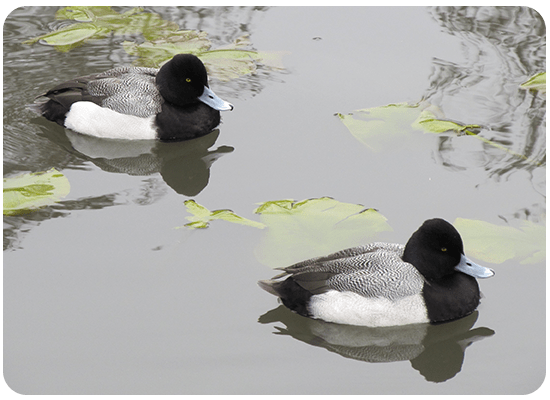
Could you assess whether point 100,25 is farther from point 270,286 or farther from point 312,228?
point 270,286

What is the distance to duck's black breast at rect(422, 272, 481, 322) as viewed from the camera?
19.3 ft

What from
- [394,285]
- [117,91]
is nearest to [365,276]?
[394,285]

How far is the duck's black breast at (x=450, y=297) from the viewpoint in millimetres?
5883

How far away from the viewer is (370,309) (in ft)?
19.1

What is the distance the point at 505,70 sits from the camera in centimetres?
975

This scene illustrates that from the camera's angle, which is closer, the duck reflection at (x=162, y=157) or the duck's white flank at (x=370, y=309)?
the duck's white flank at (x=370, y=309)

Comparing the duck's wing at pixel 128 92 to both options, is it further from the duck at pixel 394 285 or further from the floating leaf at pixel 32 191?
the duck at pixel 394 285

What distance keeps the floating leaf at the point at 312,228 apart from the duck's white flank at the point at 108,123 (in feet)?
7.66

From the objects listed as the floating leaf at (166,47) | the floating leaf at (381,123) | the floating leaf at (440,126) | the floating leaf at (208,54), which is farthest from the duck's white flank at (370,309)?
the floating leaf at (166,47)

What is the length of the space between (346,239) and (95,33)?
628 cm

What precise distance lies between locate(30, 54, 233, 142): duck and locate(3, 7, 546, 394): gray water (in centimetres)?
20

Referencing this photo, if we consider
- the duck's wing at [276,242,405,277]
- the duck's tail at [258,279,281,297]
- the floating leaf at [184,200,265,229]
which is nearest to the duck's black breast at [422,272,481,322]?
the duck's wing at [276,242,405,277]

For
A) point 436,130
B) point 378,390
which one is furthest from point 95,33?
point 378,390

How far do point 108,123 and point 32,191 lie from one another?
1.66 meters
